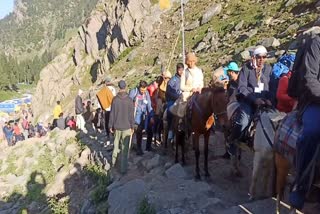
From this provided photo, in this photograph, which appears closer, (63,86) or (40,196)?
(40,196)

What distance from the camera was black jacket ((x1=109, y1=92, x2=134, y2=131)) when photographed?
415 inches

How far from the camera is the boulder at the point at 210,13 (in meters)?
34.6

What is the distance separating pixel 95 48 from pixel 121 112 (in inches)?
1846

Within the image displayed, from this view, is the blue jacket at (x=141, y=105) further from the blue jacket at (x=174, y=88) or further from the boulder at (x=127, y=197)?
the boulder at (x=127, y=197)

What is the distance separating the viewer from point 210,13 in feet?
114

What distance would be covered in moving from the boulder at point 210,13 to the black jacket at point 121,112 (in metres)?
25.2

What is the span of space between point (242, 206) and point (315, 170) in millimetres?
2265

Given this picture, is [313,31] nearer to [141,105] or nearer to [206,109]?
[206,109]

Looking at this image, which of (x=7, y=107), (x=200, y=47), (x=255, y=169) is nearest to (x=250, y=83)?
(x=255, y=169)

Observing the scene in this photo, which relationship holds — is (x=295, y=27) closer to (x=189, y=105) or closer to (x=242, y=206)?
(x=189, y=105)

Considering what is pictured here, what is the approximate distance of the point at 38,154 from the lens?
17.9m

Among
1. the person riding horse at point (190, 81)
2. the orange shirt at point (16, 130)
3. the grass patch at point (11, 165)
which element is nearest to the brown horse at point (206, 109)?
the person riding horse at point (190, 81)

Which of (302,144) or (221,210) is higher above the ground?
(302,144)

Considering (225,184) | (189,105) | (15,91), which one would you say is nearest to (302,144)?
(225,184)
